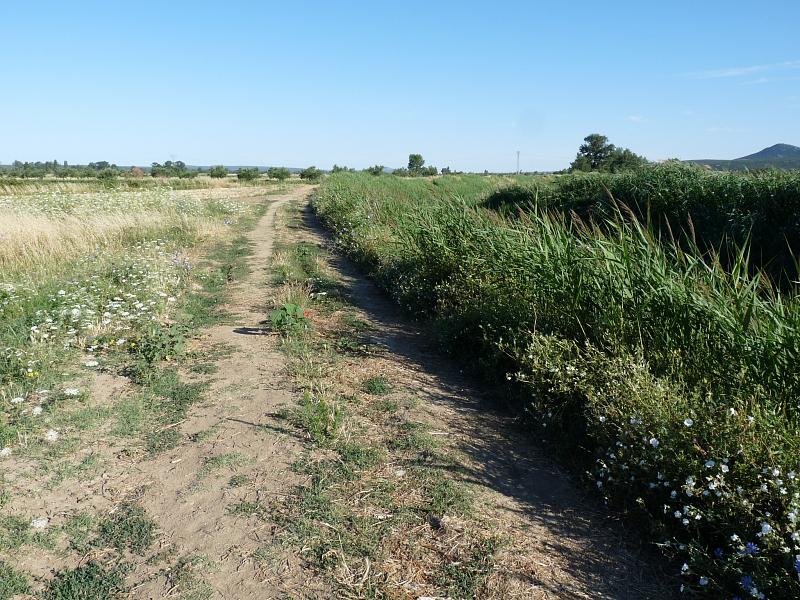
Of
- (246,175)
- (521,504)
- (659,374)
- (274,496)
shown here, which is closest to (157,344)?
Result: (274,496)

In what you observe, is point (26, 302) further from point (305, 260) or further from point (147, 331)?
point (305, 260)

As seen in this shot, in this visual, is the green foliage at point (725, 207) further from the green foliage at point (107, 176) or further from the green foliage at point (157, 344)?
the green foliage at point (107, 176)

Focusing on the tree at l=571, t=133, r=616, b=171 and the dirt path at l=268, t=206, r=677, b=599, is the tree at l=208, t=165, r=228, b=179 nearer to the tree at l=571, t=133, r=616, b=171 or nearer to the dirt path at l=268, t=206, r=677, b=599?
the tree at l=571, t=133, r=616, b=171

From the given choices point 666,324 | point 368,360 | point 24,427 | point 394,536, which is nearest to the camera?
point 394,536

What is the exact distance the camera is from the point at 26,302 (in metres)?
6.52

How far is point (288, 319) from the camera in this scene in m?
6.30

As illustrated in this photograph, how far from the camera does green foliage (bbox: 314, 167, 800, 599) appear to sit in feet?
8.67

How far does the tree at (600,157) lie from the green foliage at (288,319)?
61.8 feet

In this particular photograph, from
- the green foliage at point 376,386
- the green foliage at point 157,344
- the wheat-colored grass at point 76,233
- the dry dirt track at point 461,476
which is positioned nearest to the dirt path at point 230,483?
the dry dirt track at point 461,476

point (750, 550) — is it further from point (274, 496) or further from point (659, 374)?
point (274, 496)

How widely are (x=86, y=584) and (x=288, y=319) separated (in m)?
3.90

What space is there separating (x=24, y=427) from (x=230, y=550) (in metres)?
2.12

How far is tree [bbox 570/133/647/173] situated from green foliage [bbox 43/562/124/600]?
2247 centimetres

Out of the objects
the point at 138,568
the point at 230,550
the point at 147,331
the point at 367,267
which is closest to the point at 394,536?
the point at 230,550
